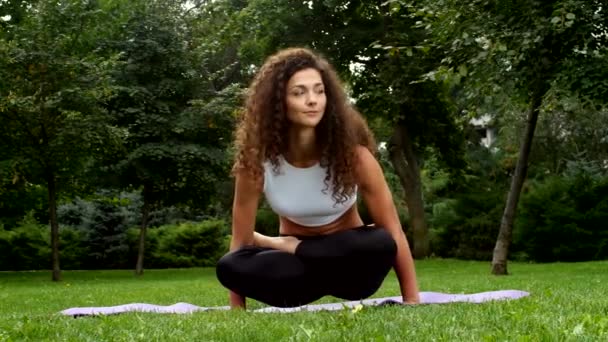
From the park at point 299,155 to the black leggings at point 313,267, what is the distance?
45 millimetres

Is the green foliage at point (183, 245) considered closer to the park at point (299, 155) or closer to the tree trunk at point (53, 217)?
the park at point (299, 155)

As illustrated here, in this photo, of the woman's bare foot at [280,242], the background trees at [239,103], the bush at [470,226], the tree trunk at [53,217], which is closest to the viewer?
the woman's bare foot at [280,242]

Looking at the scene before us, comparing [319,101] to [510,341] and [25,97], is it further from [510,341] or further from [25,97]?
[25,97]

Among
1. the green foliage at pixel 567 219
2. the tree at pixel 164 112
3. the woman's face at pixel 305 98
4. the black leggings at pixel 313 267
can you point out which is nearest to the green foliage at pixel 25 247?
the tree at pixel 164 112

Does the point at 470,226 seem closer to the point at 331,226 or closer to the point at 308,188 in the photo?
the point at 331,226

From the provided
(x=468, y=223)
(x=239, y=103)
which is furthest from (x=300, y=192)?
(x=468, y=223)

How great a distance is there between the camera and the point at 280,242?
176 inches

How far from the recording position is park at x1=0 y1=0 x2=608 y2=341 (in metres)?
4.21

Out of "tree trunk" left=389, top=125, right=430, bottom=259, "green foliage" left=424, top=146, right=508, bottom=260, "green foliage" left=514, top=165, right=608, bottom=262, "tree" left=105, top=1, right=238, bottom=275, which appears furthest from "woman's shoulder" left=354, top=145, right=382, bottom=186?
"green foliage" left=424, top=146, right=508, bottom=260

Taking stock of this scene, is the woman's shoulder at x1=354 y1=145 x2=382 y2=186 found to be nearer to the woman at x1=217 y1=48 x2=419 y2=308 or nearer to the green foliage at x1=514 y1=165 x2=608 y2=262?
the woman at x1=217 y1=48 x2=419 y2=308

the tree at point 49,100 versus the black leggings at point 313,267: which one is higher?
the tree at point 49,100

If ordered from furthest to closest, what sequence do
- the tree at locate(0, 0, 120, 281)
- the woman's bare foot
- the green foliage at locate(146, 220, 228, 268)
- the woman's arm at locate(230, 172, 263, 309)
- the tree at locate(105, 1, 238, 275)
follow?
the green foliage at locate(146, 220, 228, 268)
the tree at locate(105, 1, 238, 275)
the tree at locate(0, 0, 120, 281)
the woman's bare foot
the woman's arm at locate(230, 172, 263, 309)

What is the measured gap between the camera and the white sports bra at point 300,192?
4.24 m

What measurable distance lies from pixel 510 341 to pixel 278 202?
5.85ft
